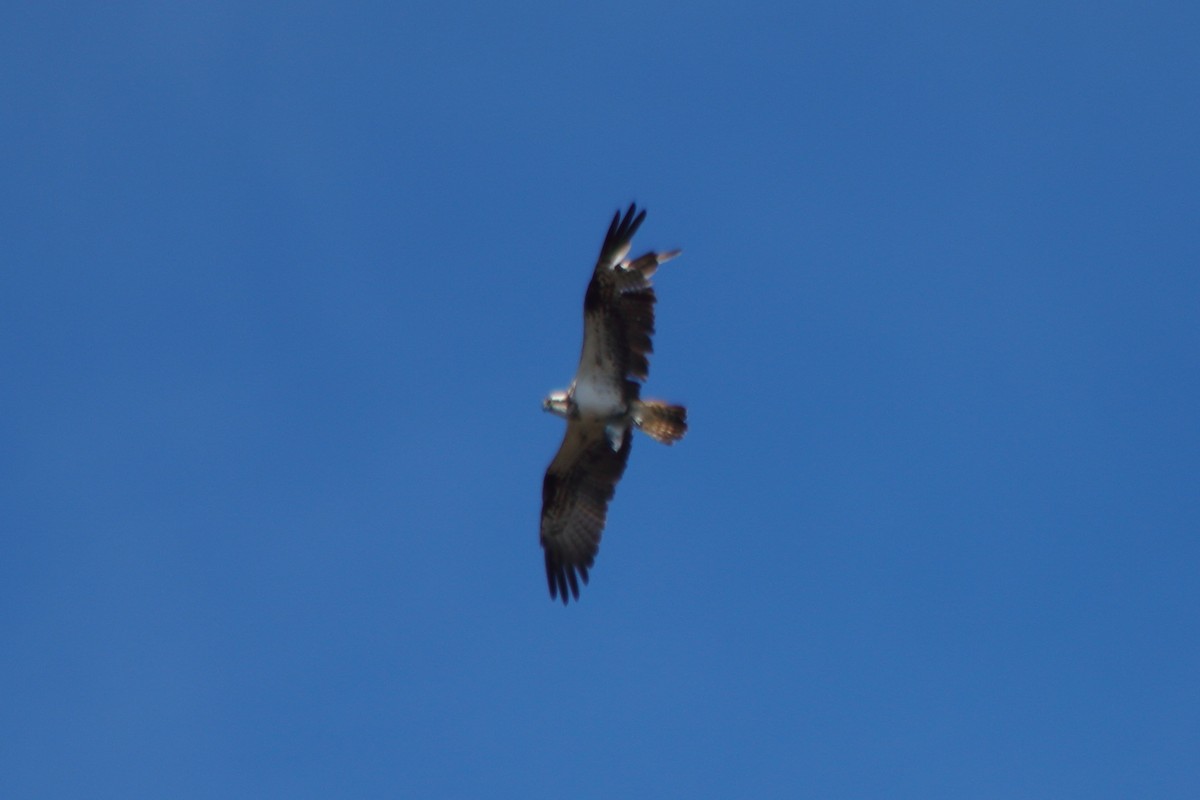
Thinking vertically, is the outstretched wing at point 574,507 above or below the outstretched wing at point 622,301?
below

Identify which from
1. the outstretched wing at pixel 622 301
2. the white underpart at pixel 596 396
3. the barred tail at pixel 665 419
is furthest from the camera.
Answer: the barred tail at pixel 665 419

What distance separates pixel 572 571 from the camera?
16.3 meters

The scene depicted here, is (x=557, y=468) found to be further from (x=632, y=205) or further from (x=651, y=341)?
(x=632, y=205)

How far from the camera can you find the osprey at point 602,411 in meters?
14.6

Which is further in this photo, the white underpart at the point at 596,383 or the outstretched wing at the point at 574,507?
the outstretched wing at the point at 574,507

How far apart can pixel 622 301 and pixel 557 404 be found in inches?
60.7

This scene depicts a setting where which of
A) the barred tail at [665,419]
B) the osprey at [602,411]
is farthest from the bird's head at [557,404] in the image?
the barred tail at [665,419]

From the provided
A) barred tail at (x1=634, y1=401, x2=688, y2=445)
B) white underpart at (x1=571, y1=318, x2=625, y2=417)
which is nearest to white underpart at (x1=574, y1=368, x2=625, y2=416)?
white underpart at (x1=571, y1=318, x2=625, y2=417)

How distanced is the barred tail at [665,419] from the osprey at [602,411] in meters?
0.01

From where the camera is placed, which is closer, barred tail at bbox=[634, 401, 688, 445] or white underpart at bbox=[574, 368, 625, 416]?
white underpart at bbox=[574, 368, 625, 416]

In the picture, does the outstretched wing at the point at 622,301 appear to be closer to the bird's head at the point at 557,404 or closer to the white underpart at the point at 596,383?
the white underpart at the point at 596,383

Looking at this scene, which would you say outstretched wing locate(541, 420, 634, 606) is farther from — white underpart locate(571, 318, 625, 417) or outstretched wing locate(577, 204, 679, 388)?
outstretched wing locate(577, 204, 679, 388)

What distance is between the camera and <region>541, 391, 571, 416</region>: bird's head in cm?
1544

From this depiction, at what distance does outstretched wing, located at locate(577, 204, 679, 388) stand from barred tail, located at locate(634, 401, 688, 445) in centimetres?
67
